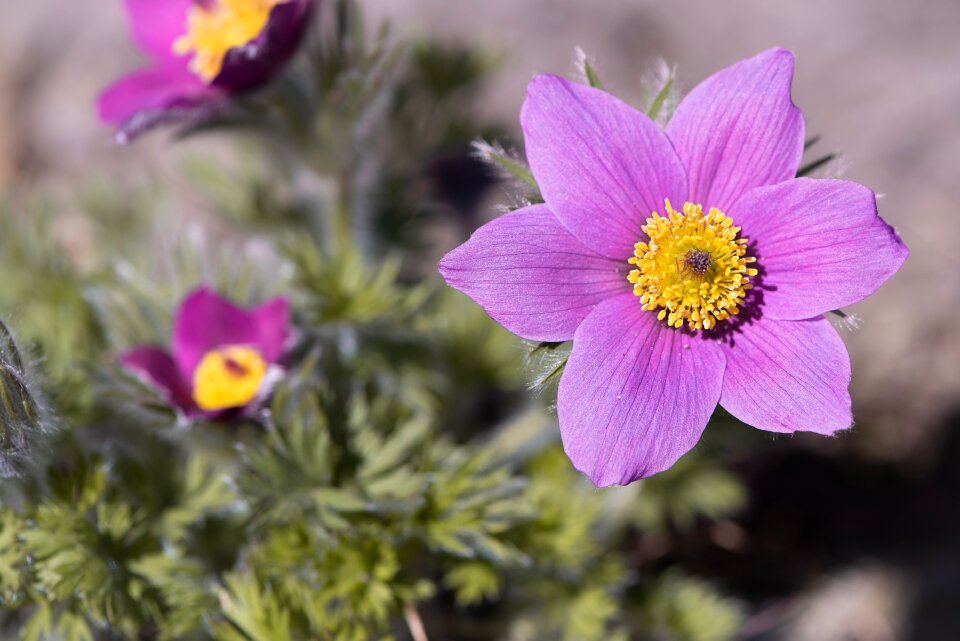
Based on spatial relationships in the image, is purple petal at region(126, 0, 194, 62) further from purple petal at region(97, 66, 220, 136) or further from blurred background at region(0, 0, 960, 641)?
blurred background at region(0, 0, 960, 641)

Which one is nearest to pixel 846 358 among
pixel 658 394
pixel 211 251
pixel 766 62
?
pixel 658 394

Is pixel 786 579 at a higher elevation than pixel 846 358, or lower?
lower

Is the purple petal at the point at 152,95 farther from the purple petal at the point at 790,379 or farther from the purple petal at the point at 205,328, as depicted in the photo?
the purple petal at the point at 790,379

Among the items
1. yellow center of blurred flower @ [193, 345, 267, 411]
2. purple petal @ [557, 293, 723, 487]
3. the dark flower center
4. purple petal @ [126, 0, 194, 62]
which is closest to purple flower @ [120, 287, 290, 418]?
yellow center of blurred flower @ [193, 345, 267, 411]

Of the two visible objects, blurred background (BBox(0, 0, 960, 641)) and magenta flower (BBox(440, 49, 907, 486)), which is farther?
blurred background (BBox(0, 0, 960, 641))

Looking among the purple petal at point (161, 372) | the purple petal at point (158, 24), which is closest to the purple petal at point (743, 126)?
the purple petal at point (161, 372)

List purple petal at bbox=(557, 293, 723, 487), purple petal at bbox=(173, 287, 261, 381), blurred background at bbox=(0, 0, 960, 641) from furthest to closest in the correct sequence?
1. blurred background at bbox=(0, 0, 960, 641)
2. purple petal at bbox=(173, 287, 261, 381)
3. purple petal at bbox=(557, 293, 723, 487)

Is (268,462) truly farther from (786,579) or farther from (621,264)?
(786,579)
